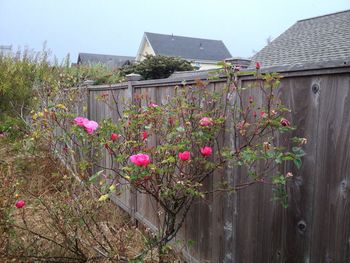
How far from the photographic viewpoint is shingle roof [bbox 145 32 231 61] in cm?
3458

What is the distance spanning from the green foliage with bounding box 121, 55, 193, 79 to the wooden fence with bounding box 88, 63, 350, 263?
1995 centimetres

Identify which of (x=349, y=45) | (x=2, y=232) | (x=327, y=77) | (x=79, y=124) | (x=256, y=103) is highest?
(x=349, y=45)

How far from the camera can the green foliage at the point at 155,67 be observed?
22016 millimetres

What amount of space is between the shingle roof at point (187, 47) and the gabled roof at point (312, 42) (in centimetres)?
1850

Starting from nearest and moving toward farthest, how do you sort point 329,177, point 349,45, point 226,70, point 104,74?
point 329,177
point 226,70
point 104,74
point 349,45

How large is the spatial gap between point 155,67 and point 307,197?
21031 millimetres

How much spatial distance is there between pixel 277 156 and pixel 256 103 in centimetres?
53

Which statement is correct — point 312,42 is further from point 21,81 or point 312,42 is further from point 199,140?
point 199,140

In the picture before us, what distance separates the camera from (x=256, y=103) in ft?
6.93

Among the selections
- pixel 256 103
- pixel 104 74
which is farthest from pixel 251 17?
pixel 256 103

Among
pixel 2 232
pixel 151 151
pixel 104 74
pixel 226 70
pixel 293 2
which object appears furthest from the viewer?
pixel 293 2

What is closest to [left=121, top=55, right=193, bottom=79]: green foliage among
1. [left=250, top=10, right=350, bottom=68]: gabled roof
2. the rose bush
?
[left=250, top=10, right=350, bottom=68]: gabled roof

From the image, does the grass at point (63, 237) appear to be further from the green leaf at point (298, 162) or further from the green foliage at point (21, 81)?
the green foliage at point (21, 81)

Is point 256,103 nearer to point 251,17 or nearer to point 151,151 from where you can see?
point 151,151
